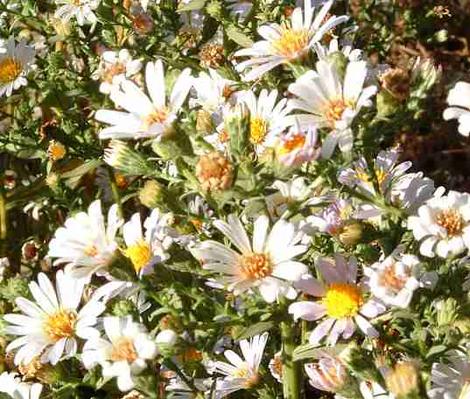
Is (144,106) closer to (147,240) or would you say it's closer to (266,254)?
(147,240)

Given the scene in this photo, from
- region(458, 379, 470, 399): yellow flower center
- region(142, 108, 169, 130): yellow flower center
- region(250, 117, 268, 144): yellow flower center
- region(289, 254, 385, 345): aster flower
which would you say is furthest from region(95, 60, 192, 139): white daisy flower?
region(458, 379, 470, 399): yellow flower center

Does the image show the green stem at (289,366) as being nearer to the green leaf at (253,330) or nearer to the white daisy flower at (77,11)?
the green leaf at (253,330)

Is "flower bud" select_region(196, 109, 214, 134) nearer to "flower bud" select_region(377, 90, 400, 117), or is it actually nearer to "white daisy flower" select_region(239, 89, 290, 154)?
"white daisy flower" select_region(239, 89, 290, 154)

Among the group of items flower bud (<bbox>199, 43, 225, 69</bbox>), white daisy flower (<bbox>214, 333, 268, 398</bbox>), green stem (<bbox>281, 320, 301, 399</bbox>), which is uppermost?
flower bud (<bbox>199, 43, 225, 69</bbox>)

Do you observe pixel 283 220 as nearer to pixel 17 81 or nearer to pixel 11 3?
pixel 17 81

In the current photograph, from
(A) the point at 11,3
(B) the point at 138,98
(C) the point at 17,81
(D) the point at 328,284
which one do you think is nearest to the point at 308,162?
(D) the point at 328,284
